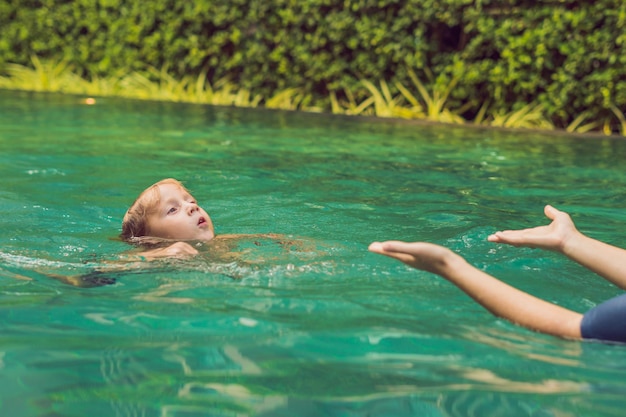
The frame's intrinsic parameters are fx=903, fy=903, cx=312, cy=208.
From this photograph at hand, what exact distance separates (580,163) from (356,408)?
6.24 m

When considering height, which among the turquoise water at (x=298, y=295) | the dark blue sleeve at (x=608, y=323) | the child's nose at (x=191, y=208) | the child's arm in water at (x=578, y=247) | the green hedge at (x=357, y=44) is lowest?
the turquoise water at (x=298, y=295)

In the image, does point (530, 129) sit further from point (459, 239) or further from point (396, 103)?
point (459, 239)

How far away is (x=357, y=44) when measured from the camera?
1243 cm

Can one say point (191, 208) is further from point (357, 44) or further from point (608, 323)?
point (357, 44)

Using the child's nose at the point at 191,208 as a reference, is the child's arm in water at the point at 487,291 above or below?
above

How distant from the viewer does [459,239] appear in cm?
518

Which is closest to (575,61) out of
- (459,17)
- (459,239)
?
(459,17)

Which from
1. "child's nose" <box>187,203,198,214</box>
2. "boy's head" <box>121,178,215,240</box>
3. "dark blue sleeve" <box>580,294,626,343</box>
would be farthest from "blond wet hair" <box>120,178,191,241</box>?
"dark blue sleeve" <box>580,294,626,343</box>

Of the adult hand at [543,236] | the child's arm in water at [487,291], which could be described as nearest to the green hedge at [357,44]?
the adult hand at [543,236]

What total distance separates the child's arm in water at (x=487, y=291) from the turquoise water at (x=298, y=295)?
0.22 ft

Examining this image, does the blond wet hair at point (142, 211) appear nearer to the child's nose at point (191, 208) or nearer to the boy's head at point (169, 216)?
the boy's head at point (169, 216)

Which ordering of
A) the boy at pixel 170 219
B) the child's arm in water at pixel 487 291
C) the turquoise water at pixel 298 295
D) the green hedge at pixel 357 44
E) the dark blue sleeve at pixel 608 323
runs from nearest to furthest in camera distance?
the turquoise water at pixel 298 295 → the dark blue sleeve at pixel 608 323 → the child's arm in water at pixel 487 291 → the boy at pixel 170 219 → the green hedge at pixel 357 44

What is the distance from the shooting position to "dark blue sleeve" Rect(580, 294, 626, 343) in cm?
318

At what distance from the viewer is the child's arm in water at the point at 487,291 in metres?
3.32
